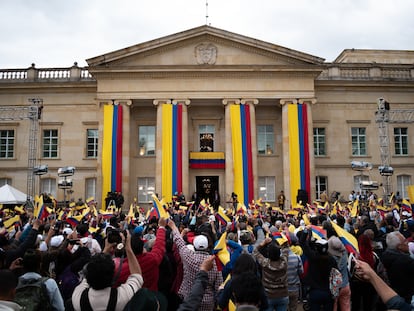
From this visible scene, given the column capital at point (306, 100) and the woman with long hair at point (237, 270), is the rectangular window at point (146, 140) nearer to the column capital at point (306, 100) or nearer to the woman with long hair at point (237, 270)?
the column capital at point (306, 100)

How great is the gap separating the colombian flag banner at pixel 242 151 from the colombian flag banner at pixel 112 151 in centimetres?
828

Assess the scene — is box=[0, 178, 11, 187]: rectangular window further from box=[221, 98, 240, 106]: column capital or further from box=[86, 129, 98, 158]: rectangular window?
box=[221, 98, 240, 106]: column capital

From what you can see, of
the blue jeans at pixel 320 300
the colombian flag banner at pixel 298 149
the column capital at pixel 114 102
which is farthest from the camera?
the column capital at pixel 114 102

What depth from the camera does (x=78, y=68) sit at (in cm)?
3347

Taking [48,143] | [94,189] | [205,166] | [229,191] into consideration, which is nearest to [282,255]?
[229,191]

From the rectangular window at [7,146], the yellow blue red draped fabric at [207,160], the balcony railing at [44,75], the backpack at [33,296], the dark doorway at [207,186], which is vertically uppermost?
the balcony railing at [44,75]

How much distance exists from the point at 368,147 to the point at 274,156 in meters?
7.88

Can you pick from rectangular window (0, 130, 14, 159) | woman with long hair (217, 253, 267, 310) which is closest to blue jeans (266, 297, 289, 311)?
woman with long hair (217, 253, 267, 310)

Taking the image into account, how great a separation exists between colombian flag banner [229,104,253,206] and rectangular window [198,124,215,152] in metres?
3.09

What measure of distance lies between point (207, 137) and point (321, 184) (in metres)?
9.96

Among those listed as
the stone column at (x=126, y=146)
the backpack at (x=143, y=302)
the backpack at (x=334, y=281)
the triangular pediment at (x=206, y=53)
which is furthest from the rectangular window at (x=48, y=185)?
the backpack at (x=143, y=302)

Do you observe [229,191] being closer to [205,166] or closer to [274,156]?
[205,166]

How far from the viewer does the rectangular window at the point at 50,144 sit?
33375 millimetres

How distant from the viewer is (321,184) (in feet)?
109
